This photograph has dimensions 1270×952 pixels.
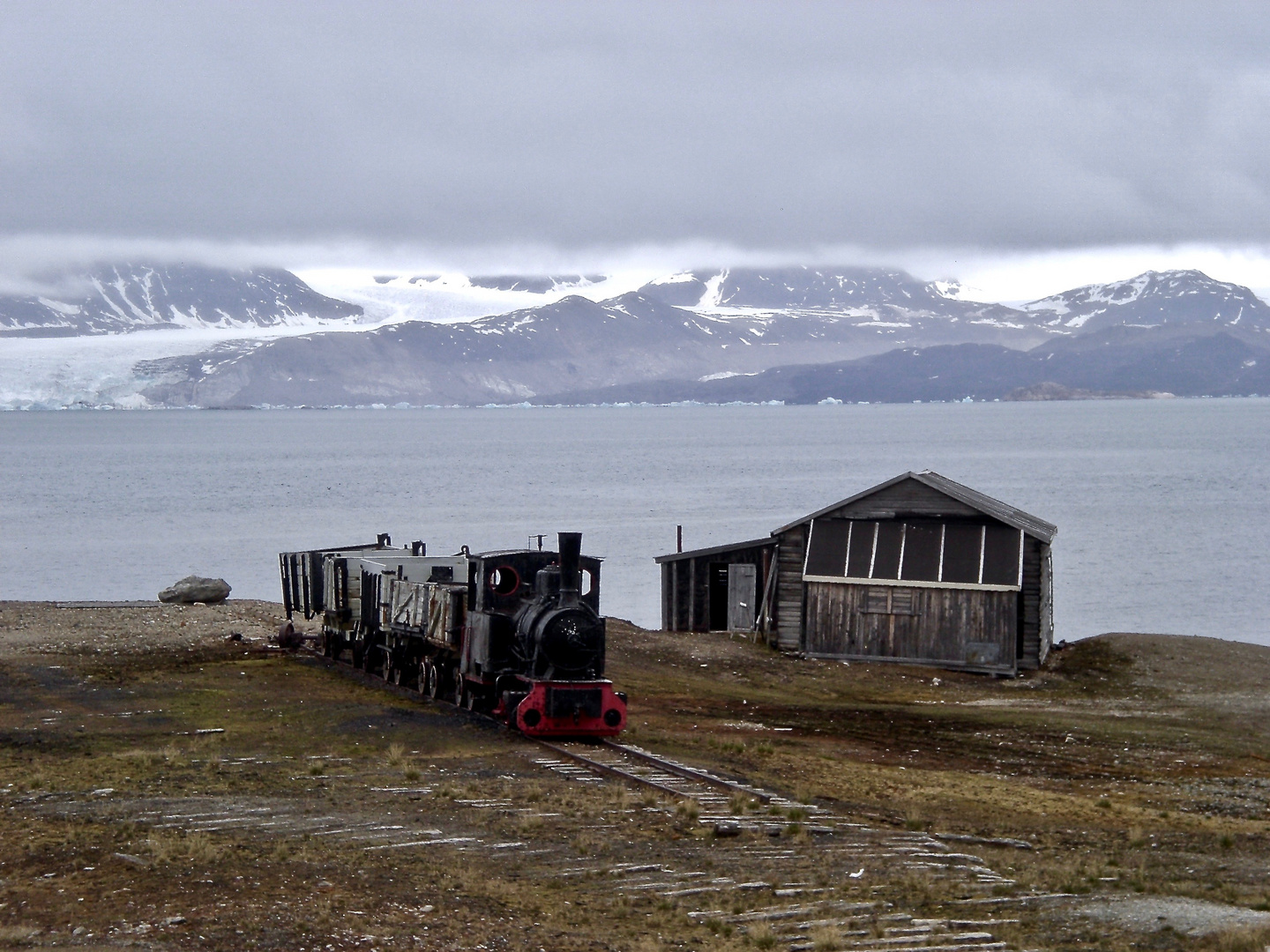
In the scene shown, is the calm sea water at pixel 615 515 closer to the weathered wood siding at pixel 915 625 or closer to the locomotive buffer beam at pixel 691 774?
the weathered wood siding at pixel 915 625

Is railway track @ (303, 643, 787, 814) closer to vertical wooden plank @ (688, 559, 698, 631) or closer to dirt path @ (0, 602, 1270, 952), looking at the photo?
dirt path @ (0, 602, 1270, 952)

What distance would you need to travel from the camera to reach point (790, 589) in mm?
42156

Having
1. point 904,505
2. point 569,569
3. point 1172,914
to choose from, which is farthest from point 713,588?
point 1172,914

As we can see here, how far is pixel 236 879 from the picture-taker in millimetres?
15461

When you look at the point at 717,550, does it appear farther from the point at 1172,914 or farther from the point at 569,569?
the point at 1172,914

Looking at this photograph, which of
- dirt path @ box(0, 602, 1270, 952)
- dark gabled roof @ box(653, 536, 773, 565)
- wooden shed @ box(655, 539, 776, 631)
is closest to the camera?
dirt path @ box(0, 602, 1270, 952)

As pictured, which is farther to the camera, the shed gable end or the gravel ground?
the shed gable end

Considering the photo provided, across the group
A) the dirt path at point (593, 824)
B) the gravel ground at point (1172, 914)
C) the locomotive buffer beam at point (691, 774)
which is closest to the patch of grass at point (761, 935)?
the dirt path at point (593, 824)

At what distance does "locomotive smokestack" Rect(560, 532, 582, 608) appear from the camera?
25.2m

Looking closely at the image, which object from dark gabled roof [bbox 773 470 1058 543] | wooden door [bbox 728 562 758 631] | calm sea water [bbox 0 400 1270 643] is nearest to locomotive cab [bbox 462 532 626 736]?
dark gabled roof [bbox 773 470 1058 543]

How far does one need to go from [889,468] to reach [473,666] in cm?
13786

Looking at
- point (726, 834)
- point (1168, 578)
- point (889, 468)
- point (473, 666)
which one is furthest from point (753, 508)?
point (726, 834)

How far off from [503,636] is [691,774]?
18.9 feet

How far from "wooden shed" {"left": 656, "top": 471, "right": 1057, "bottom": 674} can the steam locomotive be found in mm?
11828
